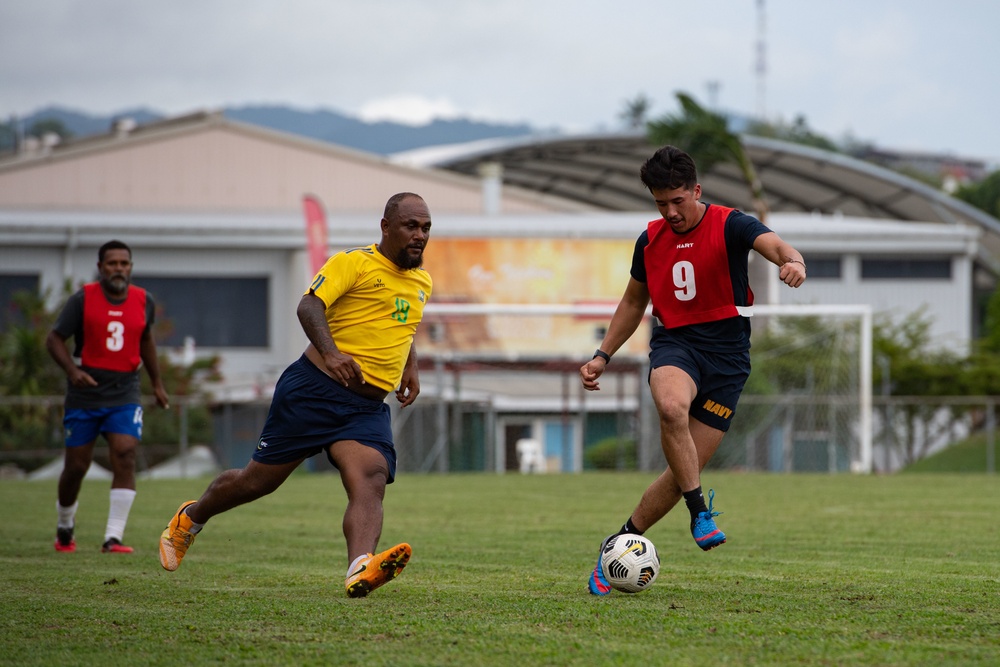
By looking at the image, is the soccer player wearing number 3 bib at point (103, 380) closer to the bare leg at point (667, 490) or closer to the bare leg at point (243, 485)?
the bare leg at point (243, 485)

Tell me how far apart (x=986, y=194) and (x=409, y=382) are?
246 feet

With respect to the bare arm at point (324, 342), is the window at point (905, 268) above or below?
above

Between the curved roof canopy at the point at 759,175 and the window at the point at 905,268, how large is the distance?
5020 millimetres

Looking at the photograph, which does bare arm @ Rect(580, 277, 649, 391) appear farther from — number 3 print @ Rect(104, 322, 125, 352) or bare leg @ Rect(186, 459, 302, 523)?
number 3 print @ Rect(104, 322, 125, 352)

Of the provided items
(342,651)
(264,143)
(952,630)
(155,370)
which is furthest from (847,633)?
(264,143)

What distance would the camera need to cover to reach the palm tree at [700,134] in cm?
3162

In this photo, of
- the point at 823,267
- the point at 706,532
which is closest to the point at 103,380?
the point at 706,532

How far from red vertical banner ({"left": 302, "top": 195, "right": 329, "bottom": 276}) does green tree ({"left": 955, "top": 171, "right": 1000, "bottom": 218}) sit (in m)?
53.5

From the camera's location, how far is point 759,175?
5162 centimetres

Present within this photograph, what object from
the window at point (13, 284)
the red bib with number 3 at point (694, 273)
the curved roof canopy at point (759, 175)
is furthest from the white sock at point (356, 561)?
the curved roof canopy at point (759, 175)

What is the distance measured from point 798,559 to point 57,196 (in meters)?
39.9

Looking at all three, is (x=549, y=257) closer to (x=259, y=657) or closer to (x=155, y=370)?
(x=155, y=370)

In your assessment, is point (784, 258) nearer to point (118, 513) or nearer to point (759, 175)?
point (118, 513)

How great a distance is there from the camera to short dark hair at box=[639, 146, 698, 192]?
20.6 feet
